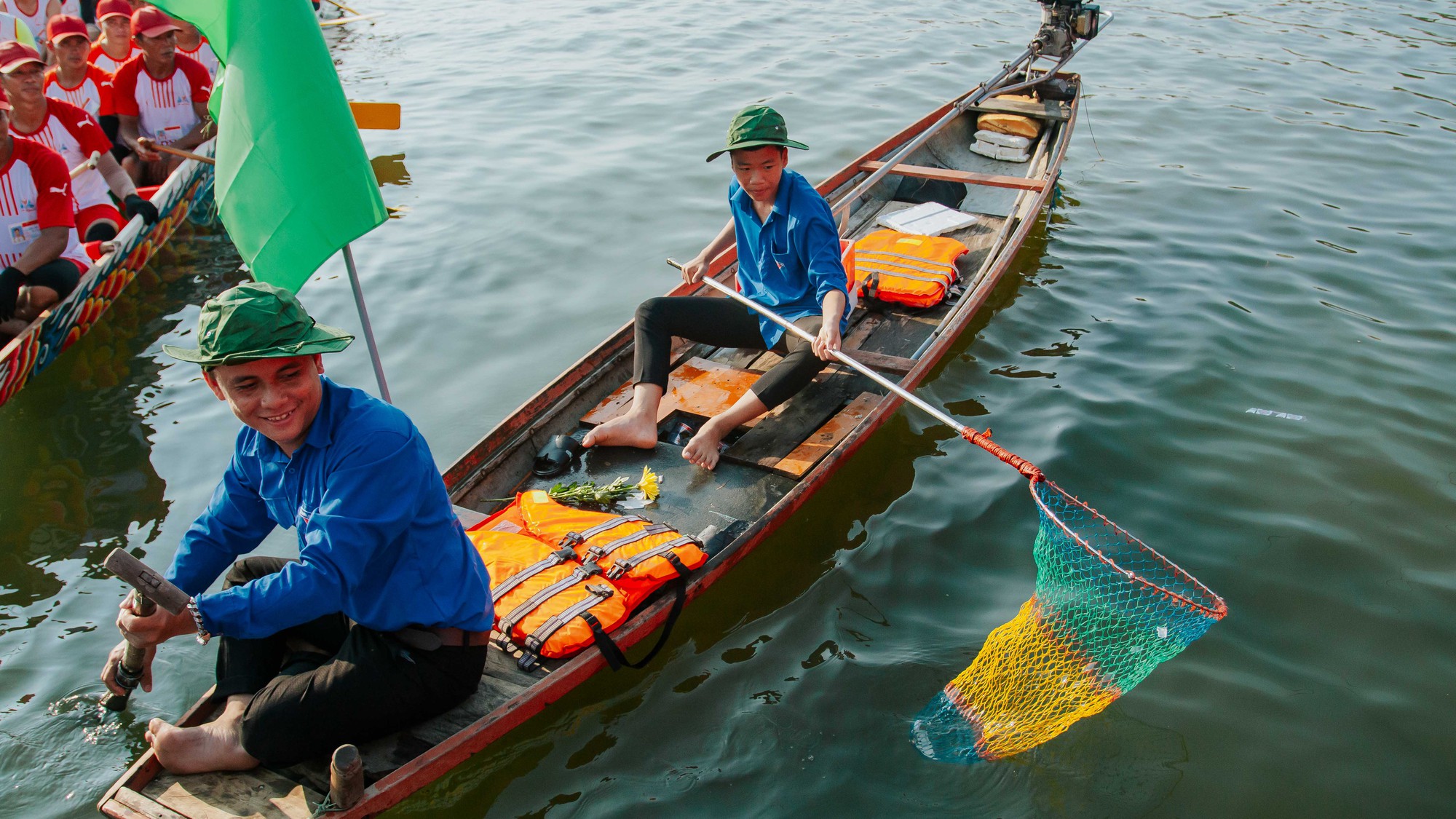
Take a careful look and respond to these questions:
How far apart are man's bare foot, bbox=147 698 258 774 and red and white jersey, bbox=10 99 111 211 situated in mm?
6431

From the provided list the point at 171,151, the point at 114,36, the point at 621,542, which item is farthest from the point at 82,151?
the point at 621,542

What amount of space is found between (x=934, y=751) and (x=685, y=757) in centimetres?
113

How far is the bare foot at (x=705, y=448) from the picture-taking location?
18.8ft

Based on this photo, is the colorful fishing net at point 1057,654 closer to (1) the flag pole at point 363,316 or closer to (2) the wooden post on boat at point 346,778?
(2) the wooden post on boat at point 346,778

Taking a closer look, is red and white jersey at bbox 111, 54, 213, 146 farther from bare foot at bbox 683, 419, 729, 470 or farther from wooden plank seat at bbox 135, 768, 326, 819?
wooden plank seat at bbox 135, 768, 326, 819

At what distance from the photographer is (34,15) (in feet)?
42.3

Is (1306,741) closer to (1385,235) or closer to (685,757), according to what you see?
(685,757)

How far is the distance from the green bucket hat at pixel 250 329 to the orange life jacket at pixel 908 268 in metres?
5.09

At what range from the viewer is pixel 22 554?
19.2ft

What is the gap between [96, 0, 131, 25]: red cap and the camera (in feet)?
33.8

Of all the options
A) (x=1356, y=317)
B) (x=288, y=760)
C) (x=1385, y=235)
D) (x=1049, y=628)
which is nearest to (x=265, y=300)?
(x=288, y=760)

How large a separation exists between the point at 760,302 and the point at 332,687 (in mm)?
3720

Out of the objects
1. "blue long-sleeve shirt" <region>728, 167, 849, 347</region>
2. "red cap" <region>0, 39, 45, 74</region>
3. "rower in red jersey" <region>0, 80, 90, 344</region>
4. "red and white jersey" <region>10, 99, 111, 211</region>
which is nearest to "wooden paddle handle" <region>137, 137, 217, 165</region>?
"red and white jersey" <region>10, 99, 111, 211</region>

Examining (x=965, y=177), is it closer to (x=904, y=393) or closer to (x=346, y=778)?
(x=904, y=393)
